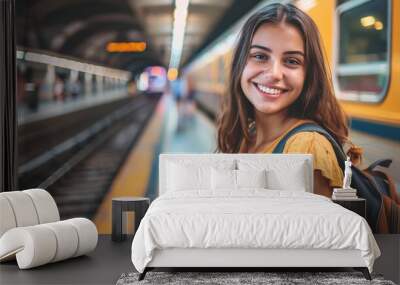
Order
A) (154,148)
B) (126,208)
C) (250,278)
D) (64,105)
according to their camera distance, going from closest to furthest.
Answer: (250,278) < (126,208) < (154,148) < (64,105)

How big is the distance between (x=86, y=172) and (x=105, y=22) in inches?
66.4

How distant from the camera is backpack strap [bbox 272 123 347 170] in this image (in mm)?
7473

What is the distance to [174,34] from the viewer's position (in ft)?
27.0

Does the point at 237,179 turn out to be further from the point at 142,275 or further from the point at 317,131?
the point at 142,275

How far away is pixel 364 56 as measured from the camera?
285 inches

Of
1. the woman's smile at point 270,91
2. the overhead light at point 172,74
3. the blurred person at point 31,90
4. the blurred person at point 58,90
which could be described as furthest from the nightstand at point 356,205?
the blurred person at point 31,90

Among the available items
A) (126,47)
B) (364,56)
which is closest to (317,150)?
(364,56)

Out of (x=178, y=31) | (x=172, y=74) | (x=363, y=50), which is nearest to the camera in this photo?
(x=363, y=50)

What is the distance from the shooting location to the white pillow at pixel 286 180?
6762 millimetres

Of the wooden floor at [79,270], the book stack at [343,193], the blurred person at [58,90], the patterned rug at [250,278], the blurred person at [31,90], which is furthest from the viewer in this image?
the blurred person at [58,90]

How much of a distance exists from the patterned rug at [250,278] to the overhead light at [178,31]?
3.37 m

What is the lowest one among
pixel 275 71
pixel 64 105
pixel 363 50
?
→ pixel 64 105

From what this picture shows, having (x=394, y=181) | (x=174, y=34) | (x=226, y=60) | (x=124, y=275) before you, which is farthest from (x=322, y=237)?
(x=174, y=34)

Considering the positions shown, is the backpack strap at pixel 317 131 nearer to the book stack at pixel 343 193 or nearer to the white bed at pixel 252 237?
the book stack at pixel 343 193
